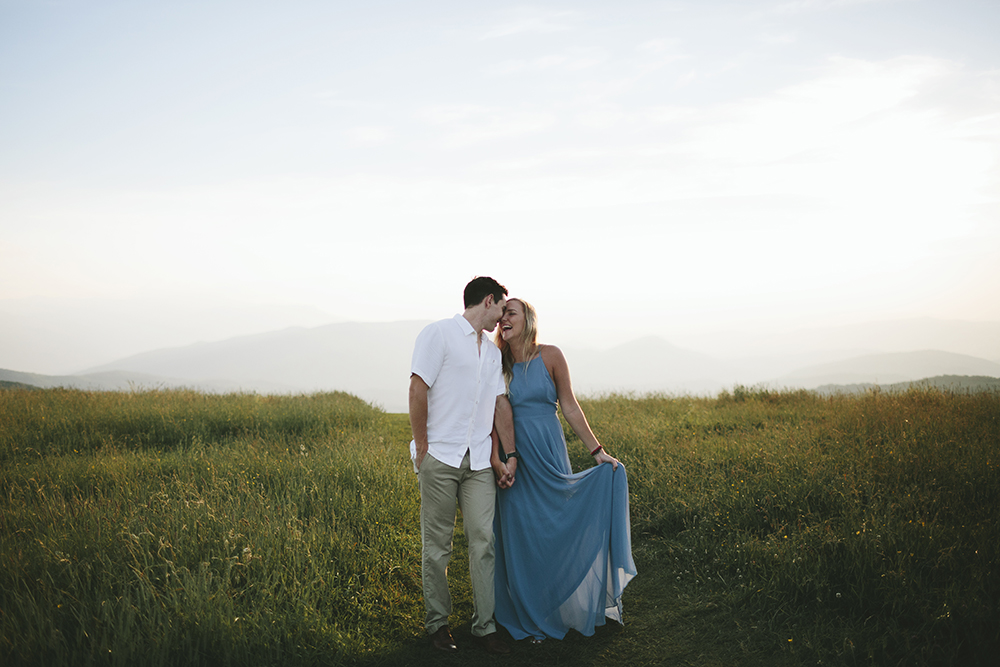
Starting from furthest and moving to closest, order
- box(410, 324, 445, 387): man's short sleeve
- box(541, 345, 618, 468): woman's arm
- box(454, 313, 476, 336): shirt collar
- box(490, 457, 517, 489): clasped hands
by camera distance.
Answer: box(541, 345, 618, 468): woman's arm
box(490, 457, 517, 489): clasped hands
box(454, 313, 476, 336): shirt collar
box(410, 324, 445, 387): man's short sleeve

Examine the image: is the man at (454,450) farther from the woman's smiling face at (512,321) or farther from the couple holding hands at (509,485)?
the woman's smiling face at (512,321)

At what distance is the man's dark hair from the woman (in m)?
0.42

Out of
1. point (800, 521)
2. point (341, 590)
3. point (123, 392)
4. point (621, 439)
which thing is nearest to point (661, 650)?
point (800, 521)

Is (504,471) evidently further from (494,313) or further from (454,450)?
(494,313)

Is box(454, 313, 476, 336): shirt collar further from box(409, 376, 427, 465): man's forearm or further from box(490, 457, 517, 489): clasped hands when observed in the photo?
box(490, 457, 517, 489): clasped hands

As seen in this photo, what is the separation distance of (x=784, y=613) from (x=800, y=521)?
1352 mm

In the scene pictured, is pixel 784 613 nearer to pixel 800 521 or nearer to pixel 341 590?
pixel 800 521

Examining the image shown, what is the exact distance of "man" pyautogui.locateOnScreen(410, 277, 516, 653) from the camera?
4.39m

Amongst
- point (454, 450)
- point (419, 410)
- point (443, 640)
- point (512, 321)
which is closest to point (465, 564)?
point (443, 640)

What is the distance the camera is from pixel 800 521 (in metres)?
5.89

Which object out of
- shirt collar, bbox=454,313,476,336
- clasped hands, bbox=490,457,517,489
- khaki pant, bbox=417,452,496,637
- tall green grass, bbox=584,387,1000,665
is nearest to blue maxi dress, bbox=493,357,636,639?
clasped hands, bbox=490,457,517,489

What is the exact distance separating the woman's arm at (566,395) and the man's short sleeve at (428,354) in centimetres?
107

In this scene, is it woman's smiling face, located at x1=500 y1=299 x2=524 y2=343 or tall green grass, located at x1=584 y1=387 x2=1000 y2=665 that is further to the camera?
woman's smiling face, located at x1=500 y1=299 x2=524 y2=343

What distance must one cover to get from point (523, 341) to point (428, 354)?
98 centimetres
